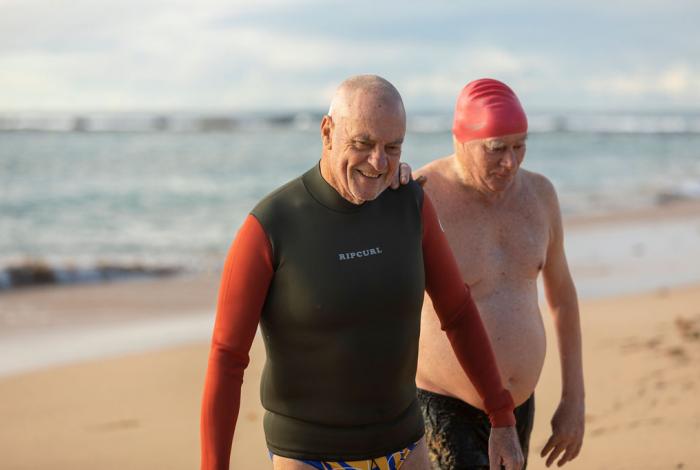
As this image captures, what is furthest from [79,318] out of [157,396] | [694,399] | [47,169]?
[47,169]

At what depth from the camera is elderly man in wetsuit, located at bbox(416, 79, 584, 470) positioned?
3.26 metres

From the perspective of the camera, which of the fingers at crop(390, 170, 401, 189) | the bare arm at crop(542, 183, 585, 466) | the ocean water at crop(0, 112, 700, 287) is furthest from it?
the ocean water at crop(0, 112, 700, 287)

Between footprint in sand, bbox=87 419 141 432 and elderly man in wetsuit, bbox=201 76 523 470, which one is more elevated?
elderly man in wetsuit, bbox=201 76 523 470

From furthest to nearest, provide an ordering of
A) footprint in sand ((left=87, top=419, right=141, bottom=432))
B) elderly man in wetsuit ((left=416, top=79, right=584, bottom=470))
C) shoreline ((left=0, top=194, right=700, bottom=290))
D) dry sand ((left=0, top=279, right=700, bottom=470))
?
shoreline ((left=0, top=194, right=700, bottom=290))
footprint in sand ((left=87, top=419, right=141, bottom=432))
dry sand ((left=0, top=279, right=700, bottom=470))
elderly man in wetsuit ((left=416, top=79, right=584, bottom=470))

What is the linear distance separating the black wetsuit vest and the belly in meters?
0.77

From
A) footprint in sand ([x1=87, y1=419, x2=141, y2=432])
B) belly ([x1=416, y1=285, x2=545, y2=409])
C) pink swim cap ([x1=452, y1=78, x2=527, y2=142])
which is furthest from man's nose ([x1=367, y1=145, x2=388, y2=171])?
footprint in sand ([x1=87, y1=419, x2=141, y2=432])

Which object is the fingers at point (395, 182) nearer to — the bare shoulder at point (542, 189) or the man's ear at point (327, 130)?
the man's ear at point (327, 130)

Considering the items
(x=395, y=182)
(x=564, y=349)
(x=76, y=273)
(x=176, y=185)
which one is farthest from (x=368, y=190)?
(x=176, y=185)

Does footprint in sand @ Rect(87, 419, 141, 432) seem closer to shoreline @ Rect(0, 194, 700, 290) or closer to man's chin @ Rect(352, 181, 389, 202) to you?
man's chin @ Rect(352, 181, 389, 202)

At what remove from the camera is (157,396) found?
7.35 m

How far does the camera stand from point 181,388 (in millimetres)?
7531

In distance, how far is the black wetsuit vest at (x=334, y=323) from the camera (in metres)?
2.43

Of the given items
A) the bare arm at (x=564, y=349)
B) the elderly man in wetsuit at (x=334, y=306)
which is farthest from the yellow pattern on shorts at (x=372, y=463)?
the bare arm at (x=564, y=349)

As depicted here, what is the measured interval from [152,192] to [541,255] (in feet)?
66.1
